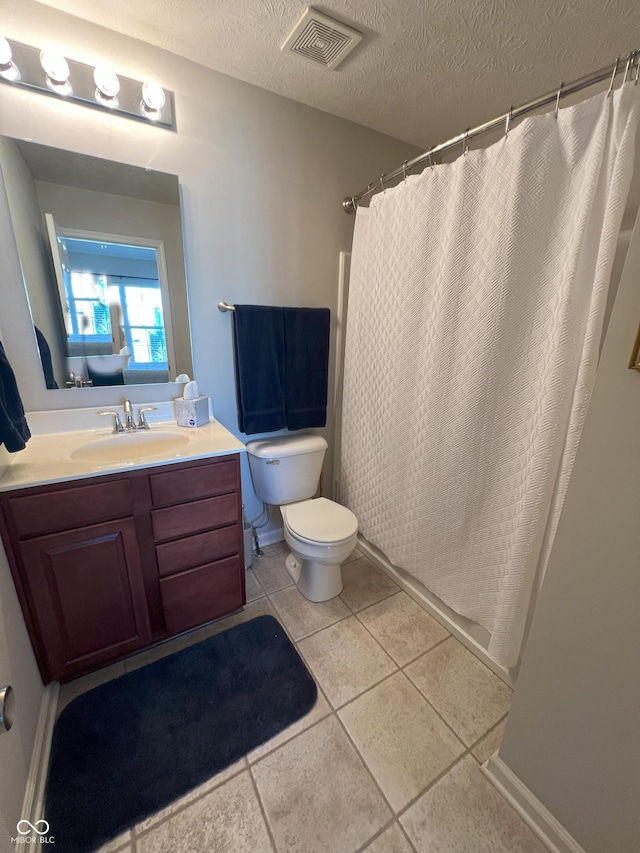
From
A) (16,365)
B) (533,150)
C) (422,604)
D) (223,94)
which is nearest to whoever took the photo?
(533,150)

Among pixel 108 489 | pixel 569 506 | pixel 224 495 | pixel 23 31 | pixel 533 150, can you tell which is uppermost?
pixel 23 31

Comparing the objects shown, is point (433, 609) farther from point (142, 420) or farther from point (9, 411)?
point (9, 411)

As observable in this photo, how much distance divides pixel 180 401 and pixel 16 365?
2.00ft

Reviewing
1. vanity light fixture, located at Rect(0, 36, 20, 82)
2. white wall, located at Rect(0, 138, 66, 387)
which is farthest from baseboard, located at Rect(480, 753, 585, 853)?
vanity light fixture, located at Rect(0, 36, 20, 82)

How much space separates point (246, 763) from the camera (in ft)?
3.60

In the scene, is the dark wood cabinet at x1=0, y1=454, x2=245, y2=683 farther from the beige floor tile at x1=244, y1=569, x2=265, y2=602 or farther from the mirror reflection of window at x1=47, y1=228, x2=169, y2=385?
the mirror reflection of window at x1=47, y1=228, x2=169, y2=385

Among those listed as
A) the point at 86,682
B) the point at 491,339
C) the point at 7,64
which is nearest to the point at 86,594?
the point at 86,682

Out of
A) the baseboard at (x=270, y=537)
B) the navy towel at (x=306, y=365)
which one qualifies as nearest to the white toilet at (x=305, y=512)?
the navy towel at (x=306, y=365)

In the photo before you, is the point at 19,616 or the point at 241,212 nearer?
the point at 19,616

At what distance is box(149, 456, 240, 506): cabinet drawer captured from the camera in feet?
4.12

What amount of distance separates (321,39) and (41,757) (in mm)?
2583

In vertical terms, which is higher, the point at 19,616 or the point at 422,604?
the point at 19,616

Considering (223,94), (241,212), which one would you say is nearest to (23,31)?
(223,94)

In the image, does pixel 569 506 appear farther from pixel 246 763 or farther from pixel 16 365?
pixel 16 365
